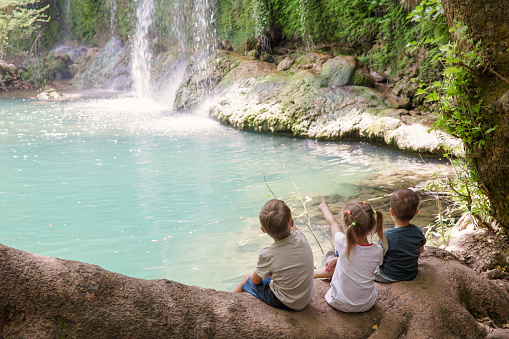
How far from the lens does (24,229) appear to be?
5672mm

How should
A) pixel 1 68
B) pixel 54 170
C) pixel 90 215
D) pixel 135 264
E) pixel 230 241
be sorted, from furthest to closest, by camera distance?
pixel 1 68, pixel 54 170, pixel 90 215, pixel 230 241, pixel 135 264

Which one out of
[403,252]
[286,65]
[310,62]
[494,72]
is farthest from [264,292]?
[286,65]

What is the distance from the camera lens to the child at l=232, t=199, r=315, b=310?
2.70 m

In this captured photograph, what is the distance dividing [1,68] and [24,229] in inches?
873

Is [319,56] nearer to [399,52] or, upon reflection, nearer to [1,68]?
[399,52]

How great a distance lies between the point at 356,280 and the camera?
2.77m

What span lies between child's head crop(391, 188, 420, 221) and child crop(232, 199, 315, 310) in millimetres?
836

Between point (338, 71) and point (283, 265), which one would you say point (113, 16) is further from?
point (283, 265)

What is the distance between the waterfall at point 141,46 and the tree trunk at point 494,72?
2046 cm

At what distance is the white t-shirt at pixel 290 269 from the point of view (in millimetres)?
2697

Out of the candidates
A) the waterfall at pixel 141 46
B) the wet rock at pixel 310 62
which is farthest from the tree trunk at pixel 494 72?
the waterfall at pixel 141 46

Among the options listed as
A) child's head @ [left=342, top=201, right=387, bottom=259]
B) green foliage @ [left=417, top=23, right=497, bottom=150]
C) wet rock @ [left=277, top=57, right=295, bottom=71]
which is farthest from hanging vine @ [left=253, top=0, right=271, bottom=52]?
child's head @ [left=342, top=201, right=387, bottom=259]

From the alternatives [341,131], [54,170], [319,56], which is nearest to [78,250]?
[54,170]

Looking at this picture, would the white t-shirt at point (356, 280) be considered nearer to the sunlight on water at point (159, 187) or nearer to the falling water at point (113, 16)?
the sunlight on water at point (159, 187)
